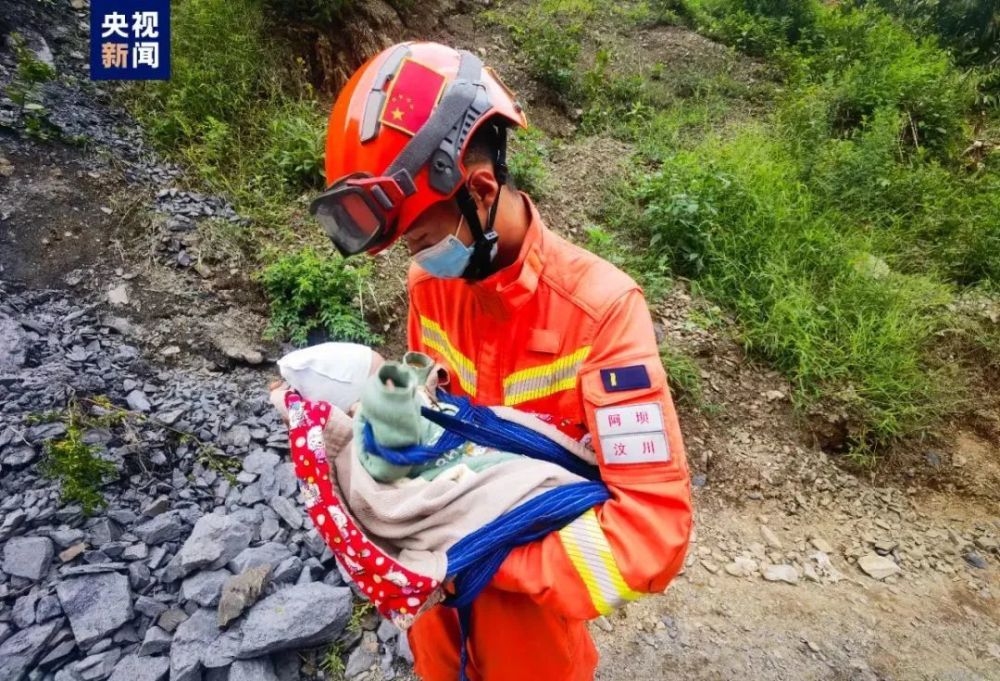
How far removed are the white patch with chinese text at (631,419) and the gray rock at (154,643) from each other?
92.2 inches

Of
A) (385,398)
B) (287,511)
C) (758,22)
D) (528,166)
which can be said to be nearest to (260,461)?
(287,511)

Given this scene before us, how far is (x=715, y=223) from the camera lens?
492cm

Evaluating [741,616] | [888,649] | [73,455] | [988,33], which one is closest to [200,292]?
[73,455]

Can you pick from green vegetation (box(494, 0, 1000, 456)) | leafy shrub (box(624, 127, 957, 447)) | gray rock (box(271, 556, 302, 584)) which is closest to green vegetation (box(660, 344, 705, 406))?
green vegetation (box(494, 0, 1000, 456))

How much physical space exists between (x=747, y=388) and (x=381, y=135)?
3.71 meters

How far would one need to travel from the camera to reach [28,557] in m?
2.48

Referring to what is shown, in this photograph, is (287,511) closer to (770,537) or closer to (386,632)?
(386,632)

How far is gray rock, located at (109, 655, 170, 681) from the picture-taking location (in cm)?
227

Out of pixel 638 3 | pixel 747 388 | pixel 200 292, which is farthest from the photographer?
pixel 638 3

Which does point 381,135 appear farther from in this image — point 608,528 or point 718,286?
point 718,286

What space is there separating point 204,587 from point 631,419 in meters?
2.32

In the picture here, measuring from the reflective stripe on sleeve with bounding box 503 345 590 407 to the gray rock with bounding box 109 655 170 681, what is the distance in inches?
81.1

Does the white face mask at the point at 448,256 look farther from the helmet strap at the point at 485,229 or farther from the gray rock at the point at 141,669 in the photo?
the gray rock at the point at 141,669

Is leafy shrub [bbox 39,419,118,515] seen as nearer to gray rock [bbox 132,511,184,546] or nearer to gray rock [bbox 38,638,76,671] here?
gray rock [bbox 132,511,184,546]
